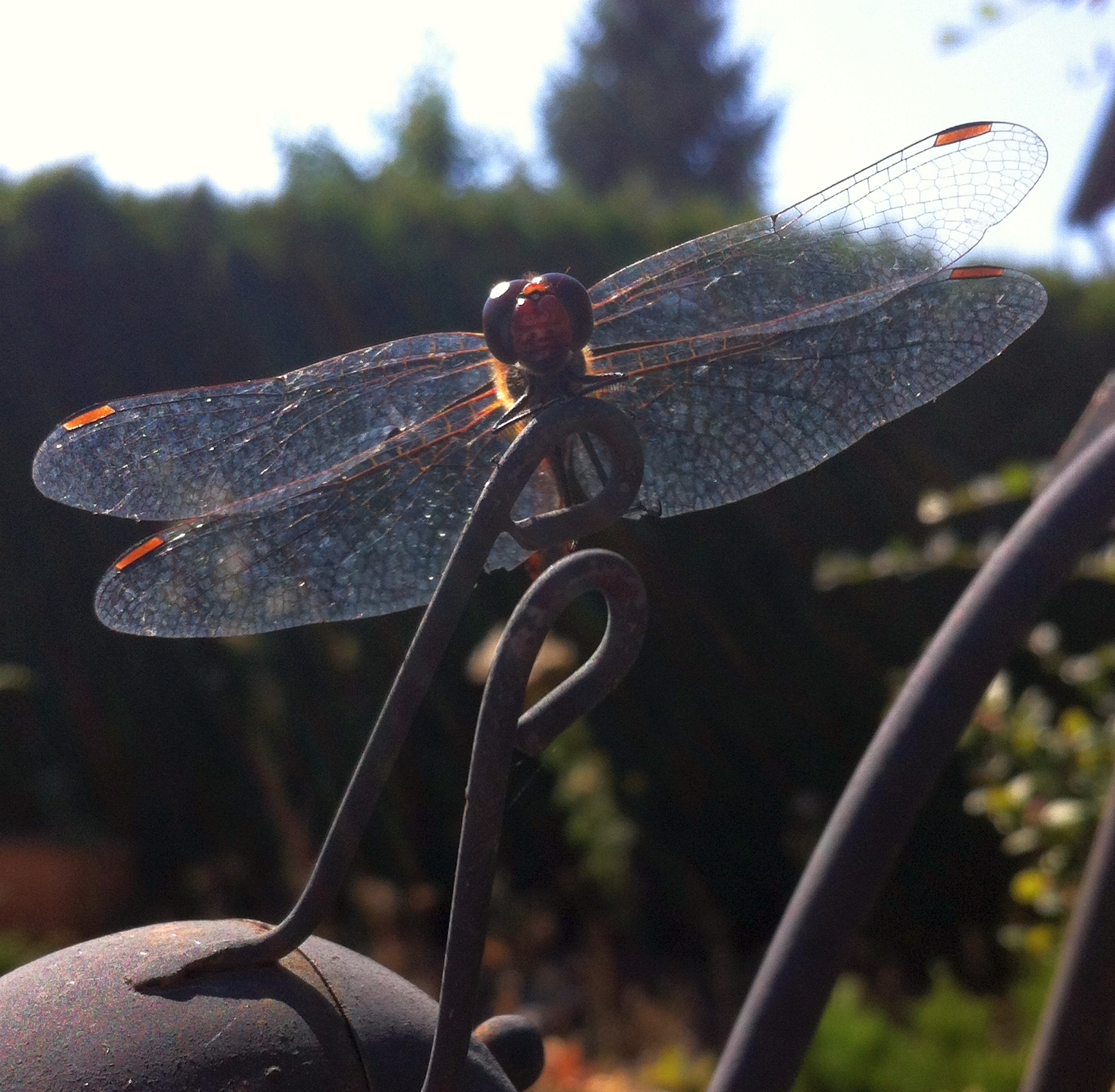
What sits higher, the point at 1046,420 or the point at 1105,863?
the point at 1105,863

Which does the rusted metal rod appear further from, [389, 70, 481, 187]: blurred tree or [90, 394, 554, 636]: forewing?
[389, 70, 481, 187]: blurred tree

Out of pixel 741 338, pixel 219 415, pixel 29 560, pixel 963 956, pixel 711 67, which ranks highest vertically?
pixel 711 67

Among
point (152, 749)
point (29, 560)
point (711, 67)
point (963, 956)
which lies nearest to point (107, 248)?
point (29, 560)

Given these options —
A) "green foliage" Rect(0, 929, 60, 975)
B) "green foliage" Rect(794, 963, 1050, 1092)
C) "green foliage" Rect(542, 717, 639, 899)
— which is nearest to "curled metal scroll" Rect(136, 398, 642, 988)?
"green foliage" Rect(794, 963, 1050, 1092)

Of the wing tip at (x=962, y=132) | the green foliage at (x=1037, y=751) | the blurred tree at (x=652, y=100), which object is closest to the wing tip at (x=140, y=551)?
the wing tip at (x=962, y=132)

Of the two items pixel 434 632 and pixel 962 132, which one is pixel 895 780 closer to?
pixel 434 632

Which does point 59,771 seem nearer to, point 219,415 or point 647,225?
point 647,225

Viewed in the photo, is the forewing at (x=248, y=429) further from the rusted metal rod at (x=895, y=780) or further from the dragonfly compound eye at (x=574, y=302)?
the rusted metal rod at (x=895, y=780)
